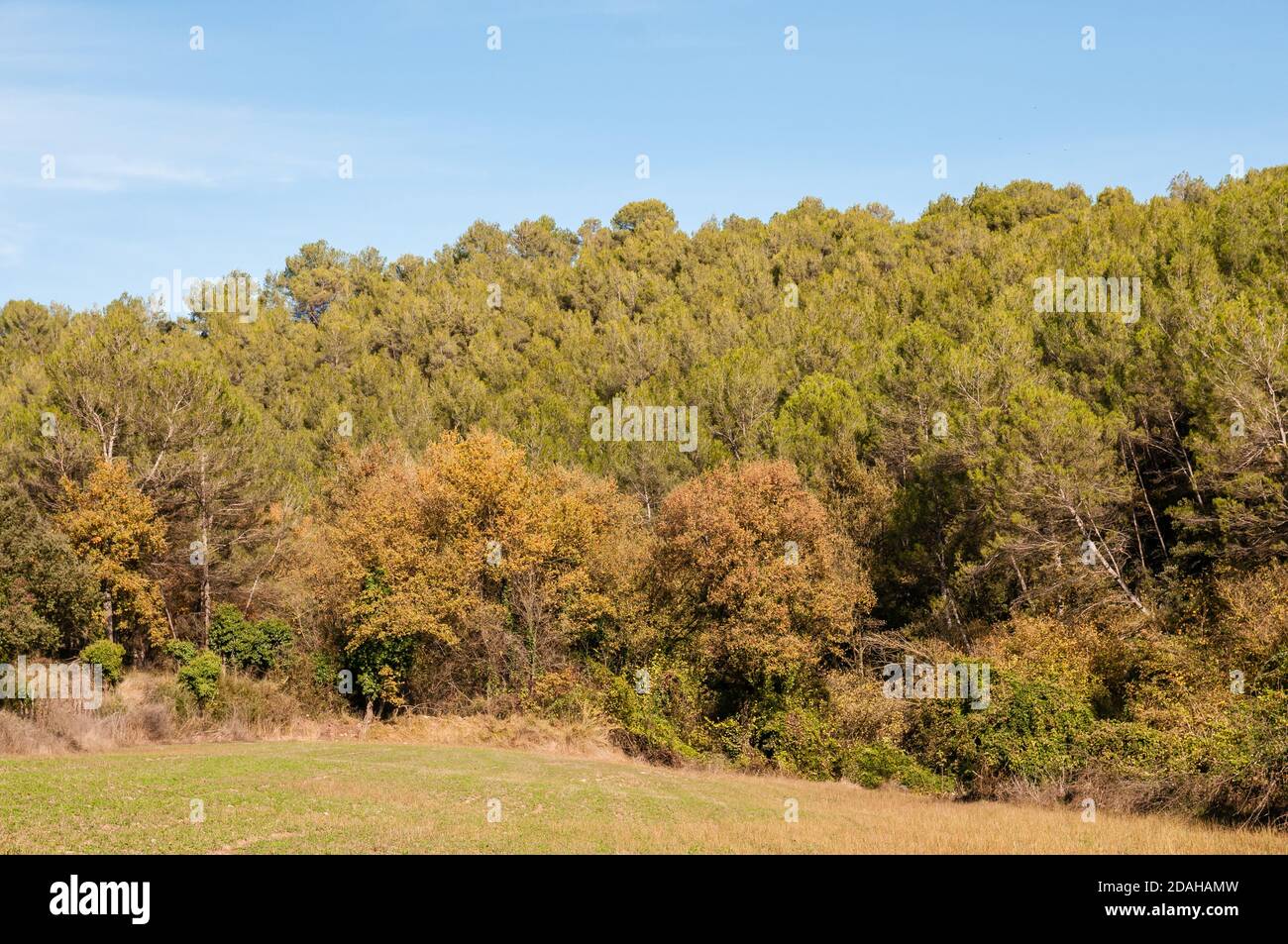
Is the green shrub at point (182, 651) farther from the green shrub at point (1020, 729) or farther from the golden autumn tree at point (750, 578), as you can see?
the green shrub at point (1020, 729)

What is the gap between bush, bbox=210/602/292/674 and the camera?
44000 mm

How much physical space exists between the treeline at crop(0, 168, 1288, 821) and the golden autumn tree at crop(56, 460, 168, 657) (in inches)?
7.2

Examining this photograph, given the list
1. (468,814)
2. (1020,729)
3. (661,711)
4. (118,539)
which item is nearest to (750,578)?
(661,711)

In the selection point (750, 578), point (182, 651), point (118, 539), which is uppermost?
point (118, 539)

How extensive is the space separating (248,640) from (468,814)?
2978 cm

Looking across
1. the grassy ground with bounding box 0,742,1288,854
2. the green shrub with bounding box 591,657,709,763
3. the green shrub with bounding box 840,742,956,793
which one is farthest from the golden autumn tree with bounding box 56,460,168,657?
the green shrub with bounding box 840,742,956,793

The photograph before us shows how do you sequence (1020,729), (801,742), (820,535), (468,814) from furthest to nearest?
(820,535) < (801,742) < (1020,729) < (468,814)

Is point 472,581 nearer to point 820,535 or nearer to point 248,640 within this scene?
point 248,640

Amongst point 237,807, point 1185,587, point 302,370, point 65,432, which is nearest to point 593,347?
point 302,370

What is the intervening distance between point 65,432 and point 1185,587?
156ft

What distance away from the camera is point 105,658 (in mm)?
37656

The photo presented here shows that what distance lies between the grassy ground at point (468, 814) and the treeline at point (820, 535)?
463 centimetres

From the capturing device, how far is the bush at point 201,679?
37.9 metres

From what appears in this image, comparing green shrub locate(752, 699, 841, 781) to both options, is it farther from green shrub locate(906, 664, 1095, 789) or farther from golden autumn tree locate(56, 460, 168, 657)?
Result: golden autumn tree locate(56, 460, 168, 657)
